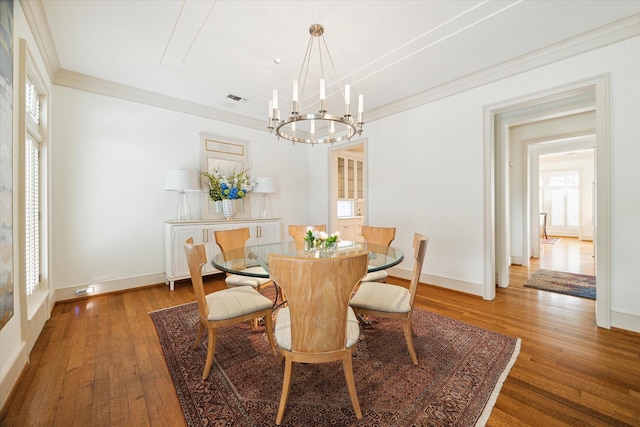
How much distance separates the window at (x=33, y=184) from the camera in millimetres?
2357

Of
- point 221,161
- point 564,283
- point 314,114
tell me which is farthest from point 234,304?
point 564,283

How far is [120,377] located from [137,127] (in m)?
3.21

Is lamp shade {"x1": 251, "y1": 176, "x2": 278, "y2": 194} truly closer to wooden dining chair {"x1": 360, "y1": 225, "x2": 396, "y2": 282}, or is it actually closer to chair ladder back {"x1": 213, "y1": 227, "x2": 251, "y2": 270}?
chair ladder back {"x1": 213, "y1": 227, "x2": 251, "y2": 270}

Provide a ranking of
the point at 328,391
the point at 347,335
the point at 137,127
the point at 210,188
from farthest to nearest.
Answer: the point at 210,188 → the point at 137,127 → the point at 328,391 → the point at 347,335

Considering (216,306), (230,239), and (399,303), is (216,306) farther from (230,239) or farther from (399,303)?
(399,303)

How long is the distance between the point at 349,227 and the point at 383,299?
4045 millimetres

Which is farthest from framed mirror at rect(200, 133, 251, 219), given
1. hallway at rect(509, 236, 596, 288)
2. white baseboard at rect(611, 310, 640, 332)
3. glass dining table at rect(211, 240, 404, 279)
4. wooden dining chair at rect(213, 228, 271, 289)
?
white baseboard at rect(611, 310, 640, 332)

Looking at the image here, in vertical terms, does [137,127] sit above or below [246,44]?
below

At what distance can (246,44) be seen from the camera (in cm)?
260

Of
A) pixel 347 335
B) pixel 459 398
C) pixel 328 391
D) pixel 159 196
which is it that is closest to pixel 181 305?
pixel 159 196

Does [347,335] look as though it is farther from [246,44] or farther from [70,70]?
[70,70]

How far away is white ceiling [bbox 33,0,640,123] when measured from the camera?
2.14 meters

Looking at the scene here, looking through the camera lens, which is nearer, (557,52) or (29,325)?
(29,325)

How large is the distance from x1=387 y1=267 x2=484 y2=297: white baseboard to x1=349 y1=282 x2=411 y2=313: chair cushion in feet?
5.72
